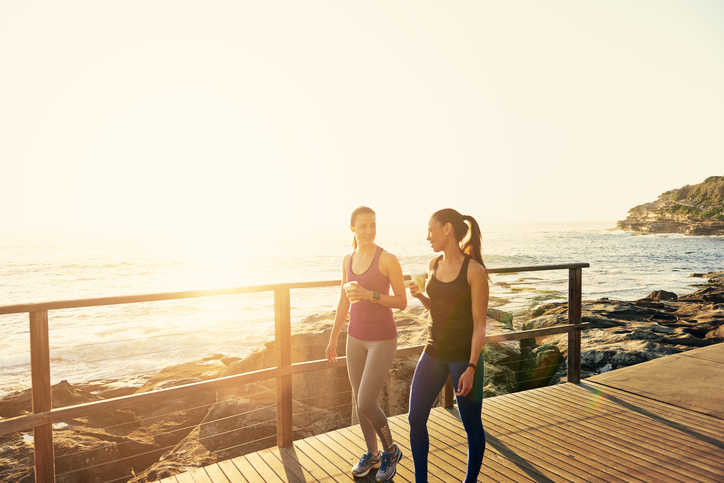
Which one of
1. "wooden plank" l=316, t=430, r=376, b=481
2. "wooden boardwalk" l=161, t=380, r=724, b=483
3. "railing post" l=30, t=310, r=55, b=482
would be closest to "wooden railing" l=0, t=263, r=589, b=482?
"railing post" l=30, t=310, r=55, b=482

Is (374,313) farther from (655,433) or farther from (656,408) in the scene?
(656,408)

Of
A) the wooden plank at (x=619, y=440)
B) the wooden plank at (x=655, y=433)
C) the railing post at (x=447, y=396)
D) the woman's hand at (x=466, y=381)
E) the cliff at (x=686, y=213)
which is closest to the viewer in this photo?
the woman's hand at (x=466, y=381)

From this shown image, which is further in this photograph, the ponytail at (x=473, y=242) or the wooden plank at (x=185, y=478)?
the wooden plank at (x=185, y=478)

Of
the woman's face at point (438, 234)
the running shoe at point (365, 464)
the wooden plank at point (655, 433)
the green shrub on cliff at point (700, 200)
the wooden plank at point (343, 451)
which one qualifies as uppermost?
the green shrub on cliff at point (700, 200)

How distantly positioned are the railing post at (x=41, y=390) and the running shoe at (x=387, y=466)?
2.06 metres

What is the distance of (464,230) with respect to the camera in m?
2.75

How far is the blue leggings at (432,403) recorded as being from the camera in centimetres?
265

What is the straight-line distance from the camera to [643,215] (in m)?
127

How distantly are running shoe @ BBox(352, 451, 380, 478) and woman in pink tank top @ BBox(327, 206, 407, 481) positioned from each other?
84 mm

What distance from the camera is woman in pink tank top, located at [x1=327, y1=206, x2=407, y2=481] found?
3.03 m

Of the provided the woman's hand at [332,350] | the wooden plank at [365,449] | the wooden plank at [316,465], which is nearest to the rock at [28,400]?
the wooden plank at [316,465]

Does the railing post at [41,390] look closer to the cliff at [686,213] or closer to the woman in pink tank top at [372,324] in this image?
the woman in pink tank top at [372,324]

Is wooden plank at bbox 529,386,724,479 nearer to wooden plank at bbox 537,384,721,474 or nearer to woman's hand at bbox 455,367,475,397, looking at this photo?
wooden plank at bbox 537,384,721,474

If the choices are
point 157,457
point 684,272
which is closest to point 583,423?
point 157,457
